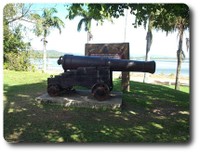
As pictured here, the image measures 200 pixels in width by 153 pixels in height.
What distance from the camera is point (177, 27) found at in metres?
10.3

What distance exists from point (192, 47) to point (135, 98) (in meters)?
3.30

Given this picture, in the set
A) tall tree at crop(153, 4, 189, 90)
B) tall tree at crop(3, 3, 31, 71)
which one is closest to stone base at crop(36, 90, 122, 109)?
tall tree at crop(3, 3, 31, 71)

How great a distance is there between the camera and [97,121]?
6.73 metres

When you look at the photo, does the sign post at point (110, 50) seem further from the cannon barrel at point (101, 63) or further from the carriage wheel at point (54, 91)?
the carriage wheel at point (54, 91)

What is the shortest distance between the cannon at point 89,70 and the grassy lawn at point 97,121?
0.77 meters

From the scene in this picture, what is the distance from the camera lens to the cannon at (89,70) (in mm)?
8336

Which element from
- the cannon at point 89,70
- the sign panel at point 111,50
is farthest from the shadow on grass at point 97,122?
the sign panel at point 111,50

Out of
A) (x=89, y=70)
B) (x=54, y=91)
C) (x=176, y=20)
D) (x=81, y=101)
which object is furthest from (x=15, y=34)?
(x=176, y=20)

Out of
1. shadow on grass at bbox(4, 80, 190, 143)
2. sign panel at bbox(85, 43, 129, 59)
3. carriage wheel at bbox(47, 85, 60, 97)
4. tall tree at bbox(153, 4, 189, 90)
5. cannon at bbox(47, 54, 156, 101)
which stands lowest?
shadow on grass at bbox(4, 80, 190, 143)

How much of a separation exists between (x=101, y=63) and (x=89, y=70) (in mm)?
390

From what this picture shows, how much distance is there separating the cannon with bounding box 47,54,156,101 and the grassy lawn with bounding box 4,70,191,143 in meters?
0.77

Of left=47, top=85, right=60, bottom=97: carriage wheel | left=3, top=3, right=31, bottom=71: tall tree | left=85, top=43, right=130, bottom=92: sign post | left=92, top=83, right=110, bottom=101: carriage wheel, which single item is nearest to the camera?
left=3, top=3, right=31, bottom=71: tall tree

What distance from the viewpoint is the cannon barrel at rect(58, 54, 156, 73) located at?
332 inches

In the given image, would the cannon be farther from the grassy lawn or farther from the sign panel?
the sign panel
